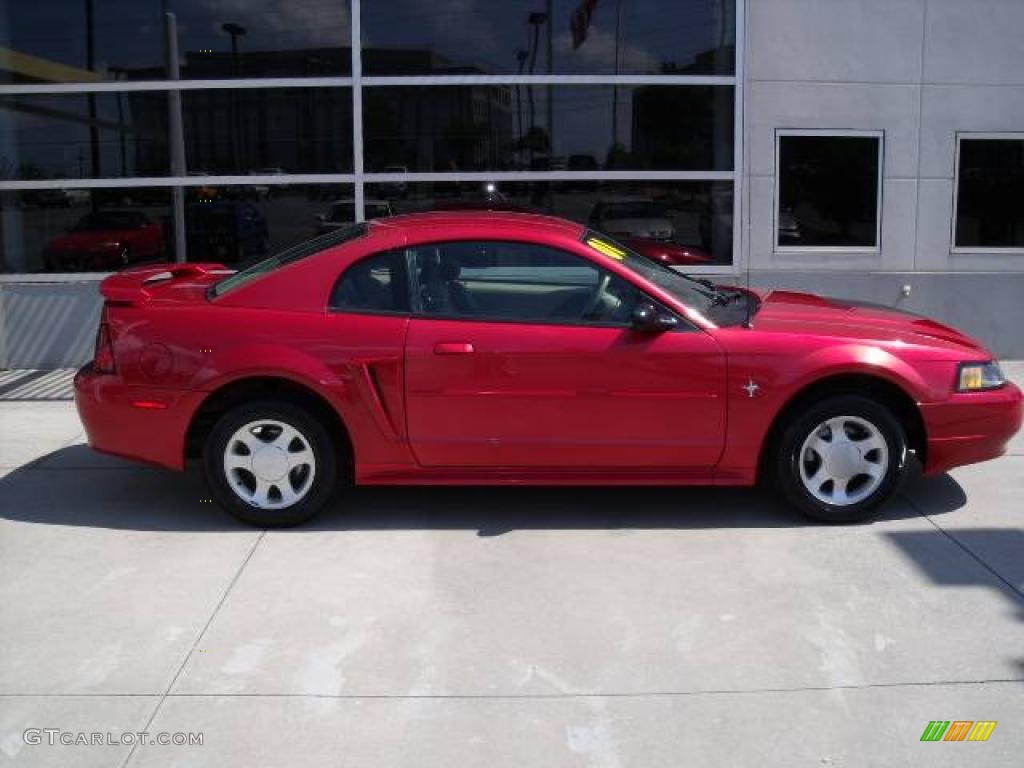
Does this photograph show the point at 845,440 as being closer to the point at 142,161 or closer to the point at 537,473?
the point at 537,473

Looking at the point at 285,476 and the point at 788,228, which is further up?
the point at 788,228

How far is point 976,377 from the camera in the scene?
221 inches

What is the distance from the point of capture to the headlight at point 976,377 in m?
5.56

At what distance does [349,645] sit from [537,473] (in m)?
1.56

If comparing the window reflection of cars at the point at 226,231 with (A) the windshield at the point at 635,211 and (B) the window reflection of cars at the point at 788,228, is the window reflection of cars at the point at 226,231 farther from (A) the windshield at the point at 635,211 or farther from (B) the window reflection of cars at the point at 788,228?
(B) the window reflection of cars at the point at 788,228

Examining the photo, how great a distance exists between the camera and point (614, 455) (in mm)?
5480

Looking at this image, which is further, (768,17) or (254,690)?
(768,17)

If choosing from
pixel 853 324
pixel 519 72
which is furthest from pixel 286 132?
pixel 853 324

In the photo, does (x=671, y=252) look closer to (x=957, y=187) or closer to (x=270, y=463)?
(x=957, y=187)

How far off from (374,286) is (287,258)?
0.60 meters

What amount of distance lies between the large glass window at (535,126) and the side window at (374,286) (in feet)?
13.0

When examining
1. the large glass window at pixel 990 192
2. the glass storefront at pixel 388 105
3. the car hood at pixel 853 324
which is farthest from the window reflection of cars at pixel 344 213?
the large glass window at pixel 990 192

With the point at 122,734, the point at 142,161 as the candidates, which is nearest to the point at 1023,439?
the point at 122,734

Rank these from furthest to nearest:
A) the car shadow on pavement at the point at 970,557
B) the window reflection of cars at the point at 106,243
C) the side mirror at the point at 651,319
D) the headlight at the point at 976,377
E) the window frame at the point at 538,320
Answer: the window reflection of cars at the point at 106,243, the headlight at the point at 976,377, the window frame at the point at 538,320, the side mirror at the point at 651,319, the car shadow on pavement at the point at 970,557
